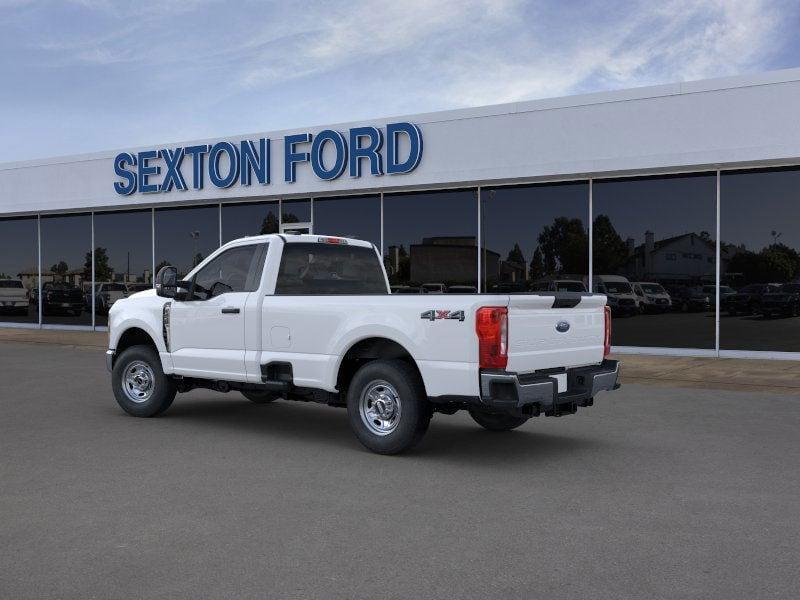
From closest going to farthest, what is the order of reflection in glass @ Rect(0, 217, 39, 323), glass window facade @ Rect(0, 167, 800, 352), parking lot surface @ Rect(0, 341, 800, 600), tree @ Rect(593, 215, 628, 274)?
1. parking lot surface @ Rect(0, 341, 800, 600)
2. glass window facade @ Rect(0, 167, 800, 352)
3. tree @ Rect(593, 215, 628, 274)
4. reflection in glass @ Rect(0, 217, 39, 323)

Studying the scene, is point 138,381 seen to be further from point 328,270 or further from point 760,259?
point 760,259

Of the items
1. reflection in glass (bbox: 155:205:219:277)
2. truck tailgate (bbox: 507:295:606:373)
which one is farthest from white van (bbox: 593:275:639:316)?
reflection in glass (bbox: 155:205:219:277)

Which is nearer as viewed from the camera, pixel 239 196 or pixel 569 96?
pixel 569 96

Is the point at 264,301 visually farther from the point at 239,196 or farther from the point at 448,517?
the point at 239,196

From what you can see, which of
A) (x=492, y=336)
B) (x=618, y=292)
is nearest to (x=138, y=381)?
(x=492, y=336)

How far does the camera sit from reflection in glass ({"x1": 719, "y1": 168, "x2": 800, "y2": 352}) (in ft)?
49.6

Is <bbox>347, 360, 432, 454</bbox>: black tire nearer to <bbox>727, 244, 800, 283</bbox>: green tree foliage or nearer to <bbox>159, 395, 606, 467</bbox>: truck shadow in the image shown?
<bbox>159, 395, 606, 467</bbox>: truck shadow

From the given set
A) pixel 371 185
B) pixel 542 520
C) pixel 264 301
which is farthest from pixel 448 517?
pixel 371 185

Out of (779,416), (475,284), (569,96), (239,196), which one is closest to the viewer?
(779,416)

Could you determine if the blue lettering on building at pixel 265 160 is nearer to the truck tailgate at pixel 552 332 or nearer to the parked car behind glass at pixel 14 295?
the parked car behind glass at pixel 14 295

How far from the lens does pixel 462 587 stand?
13.4 ft

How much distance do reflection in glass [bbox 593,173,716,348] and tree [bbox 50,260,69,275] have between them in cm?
1636

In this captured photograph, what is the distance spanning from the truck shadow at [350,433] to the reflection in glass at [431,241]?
843 cm

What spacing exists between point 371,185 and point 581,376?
1202cm
